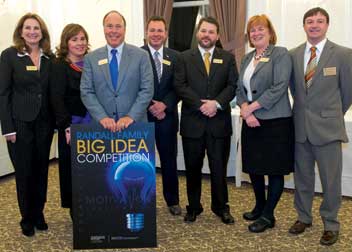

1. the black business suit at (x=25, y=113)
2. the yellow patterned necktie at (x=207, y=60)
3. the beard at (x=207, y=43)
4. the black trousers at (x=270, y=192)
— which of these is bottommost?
the black trousers at (x=270, y=192)

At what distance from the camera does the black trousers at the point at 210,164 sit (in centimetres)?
335

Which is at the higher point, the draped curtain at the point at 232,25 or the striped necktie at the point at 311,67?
the draped curtain at the point at 232,25

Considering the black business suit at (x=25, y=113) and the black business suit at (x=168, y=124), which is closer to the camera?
the black business suit at (x=25, y=113)

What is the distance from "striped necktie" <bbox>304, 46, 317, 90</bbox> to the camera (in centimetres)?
296

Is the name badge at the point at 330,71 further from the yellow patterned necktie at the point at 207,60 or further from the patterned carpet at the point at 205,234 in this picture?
the patterned carpet at the point at 205,234

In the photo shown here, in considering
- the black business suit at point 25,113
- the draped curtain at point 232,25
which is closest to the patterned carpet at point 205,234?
the black business suit at point 25,113

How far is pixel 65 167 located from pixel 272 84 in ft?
5.49

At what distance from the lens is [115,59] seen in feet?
10.0

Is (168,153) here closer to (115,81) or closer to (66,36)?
(115,81)

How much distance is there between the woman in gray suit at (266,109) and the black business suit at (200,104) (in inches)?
5.3

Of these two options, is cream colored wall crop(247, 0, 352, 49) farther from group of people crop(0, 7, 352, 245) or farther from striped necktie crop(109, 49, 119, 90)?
striped necktie crop(109, 49, 119, 90)

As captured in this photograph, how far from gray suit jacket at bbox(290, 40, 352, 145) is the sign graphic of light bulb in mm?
1144

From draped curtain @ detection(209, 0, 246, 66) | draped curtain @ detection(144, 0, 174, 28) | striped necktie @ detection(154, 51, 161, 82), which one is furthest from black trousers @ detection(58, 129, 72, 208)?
draped curtain @ detection(144, 0, 174, 28)

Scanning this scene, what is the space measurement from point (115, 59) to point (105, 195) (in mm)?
954
